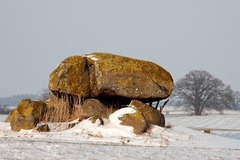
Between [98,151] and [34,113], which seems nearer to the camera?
[98,151]

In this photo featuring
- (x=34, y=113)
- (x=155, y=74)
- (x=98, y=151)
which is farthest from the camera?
(x=155, y=74)

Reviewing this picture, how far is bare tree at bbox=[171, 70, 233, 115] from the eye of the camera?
49812 mm

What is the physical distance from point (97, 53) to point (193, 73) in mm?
37626

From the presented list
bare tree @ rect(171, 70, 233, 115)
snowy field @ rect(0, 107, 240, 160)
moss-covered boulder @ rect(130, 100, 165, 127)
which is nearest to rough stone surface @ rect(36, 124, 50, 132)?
snowy field @ rect(0, 107, 240, 160)

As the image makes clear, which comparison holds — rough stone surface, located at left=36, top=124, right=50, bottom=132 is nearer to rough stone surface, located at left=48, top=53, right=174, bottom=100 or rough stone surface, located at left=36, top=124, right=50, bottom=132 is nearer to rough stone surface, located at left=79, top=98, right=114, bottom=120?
rough stone surface, located at left=79, top=98, right=114, bottom=120

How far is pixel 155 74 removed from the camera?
14359mm

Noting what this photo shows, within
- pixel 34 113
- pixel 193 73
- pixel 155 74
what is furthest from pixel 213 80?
pixel 34 113

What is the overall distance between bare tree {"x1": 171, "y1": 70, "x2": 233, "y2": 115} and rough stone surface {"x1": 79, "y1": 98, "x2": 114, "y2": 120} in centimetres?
3758

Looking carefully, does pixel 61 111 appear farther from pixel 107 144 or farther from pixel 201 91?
pixel 201 91

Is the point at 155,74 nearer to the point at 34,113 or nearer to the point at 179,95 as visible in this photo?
the point at 34,113

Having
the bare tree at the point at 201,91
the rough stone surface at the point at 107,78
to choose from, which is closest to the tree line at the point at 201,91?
the bare tree at the point at 201,91

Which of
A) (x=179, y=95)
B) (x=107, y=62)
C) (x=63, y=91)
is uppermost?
(x=107, y=62)

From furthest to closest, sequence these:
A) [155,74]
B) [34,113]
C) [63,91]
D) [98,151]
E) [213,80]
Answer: [213,80] → [155,74] → [63,91] → [34,113] → [98,151]

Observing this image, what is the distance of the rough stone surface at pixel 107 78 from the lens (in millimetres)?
13469
